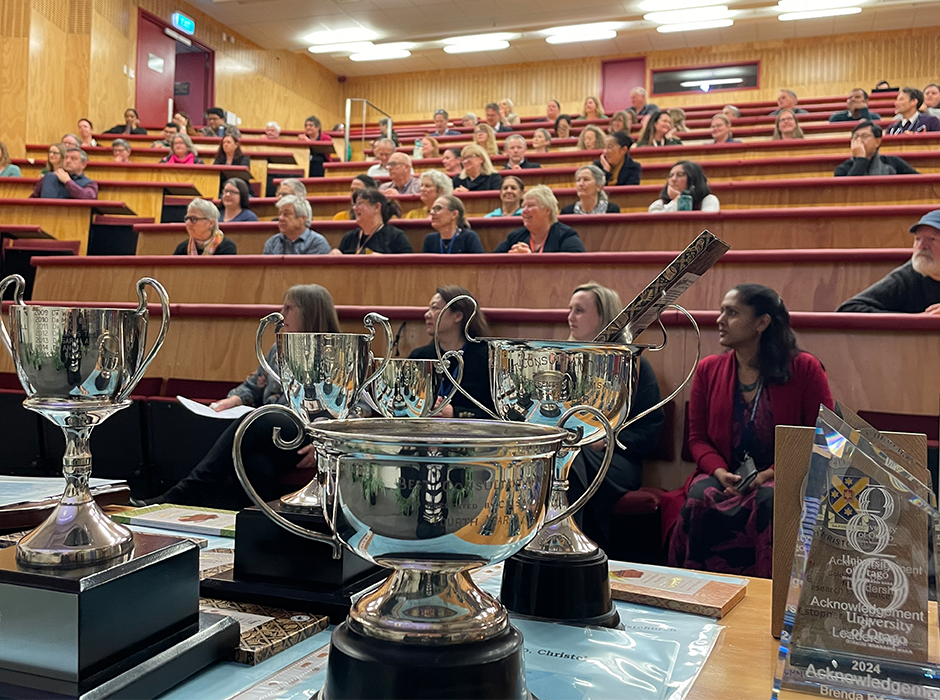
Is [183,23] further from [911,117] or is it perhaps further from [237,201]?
[911,117]

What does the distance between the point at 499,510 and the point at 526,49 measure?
8734 millimetres

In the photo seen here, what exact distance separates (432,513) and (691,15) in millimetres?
7721

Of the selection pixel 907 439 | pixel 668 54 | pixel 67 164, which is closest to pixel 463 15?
pixel 668 54

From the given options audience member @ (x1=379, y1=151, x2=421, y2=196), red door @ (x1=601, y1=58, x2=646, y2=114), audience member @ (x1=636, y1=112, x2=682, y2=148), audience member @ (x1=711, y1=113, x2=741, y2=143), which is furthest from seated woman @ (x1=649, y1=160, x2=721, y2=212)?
red door @ (x1=601, y1=58, x2=646, y2=114)

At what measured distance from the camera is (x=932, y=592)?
47 cm

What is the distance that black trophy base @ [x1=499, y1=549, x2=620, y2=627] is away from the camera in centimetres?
53

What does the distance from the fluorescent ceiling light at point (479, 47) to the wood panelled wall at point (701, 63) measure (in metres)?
0.66

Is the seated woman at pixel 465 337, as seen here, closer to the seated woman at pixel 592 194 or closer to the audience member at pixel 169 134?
the seated woman at pixel 592 194

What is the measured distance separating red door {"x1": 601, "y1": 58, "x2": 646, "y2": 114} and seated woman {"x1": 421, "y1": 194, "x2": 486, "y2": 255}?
634 cm

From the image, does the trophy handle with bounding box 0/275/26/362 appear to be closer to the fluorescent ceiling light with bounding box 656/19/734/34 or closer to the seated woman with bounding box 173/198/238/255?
the seated woman with bounding box 173/198/238/255

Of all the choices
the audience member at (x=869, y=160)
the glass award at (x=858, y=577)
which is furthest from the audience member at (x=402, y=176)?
the glass award at (x=858, y=577)

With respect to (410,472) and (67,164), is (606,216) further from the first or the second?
(67,164)

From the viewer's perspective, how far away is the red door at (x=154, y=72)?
716 cm

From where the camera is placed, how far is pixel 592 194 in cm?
289
